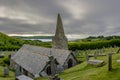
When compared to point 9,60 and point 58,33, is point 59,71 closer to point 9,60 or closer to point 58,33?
point 58,33

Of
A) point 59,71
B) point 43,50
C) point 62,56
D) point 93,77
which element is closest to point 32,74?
point 59,71

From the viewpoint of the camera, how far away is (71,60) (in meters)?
46.1

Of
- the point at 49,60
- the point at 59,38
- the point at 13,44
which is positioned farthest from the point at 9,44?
the point at 49,60

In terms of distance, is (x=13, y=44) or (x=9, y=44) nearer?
(x=9, y=44)

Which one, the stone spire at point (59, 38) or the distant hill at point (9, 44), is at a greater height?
the stone spire at point (59, 38)

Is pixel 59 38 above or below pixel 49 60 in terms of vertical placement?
Result: above

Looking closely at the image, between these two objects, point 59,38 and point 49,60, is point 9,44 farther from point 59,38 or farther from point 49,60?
point 49,60

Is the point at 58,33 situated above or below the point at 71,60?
above

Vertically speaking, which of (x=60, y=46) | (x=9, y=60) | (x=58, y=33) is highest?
(x=58, y=33)

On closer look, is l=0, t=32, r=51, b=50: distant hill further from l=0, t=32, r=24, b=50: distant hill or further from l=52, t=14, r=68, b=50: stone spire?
l=52, t=14, r=68, b=50: stone spire

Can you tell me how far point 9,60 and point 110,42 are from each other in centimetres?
4372

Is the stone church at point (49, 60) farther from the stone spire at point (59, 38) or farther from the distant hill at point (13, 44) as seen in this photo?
the distant hill at point (13, 44)

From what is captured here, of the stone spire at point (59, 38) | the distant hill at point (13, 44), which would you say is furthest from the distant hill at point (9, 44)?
the stone spire at point (59, 38)

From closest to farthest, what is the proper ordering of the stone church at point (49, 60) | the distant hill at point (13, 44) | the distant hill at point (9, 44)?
1. the stone church at point (49, 60)
2. the distant hill at point (13, 44)
3. the distant hill at point (9, 44)
